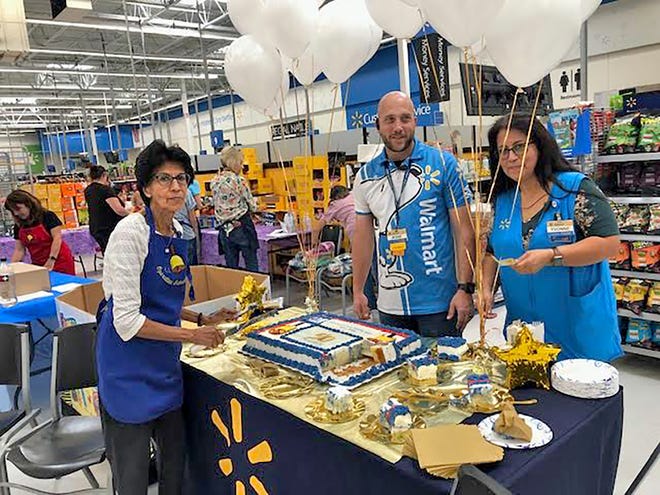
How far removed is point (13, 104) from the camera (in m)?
17.4

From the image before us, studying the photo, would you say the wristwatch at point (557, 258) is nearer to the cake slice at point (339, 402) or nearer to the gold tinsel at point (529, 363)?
the gold tinsel at point (529, 363)

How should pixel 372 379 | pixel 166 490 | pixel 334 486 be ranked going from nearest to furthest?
pixel 334 486, pixel 372 379, pixel 166 490

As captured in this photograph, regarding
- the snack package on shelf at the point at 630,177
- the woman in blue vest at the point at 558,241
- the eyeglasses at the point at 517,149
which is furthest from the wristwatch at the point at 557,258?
the snack package on shelf at the point at 630,177

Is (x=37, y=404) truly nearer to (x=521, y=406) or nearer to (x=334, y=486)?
(x=334, y=486)

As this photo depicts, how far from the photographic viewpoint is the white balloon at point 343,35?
2480mm

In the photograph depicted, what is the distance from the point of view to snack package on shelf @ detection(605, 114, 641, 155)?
335 centimetres

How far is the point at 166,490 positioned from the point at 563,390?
134 cm

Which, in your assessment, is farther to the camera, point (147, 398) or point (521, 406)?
point (147, 398)

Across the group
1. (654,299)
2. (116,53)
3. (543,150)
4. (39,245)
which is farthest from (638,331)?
(116,53)

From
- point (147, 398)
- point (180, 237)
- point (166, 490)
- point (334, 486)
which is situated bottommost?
point (166, 490)

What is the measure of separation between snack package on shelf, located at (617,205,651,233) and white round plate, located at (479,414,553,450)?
8.79ft

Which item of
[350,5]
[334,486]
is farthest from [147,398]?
[350,5]

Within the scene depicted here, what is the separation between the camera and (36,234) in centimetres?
430

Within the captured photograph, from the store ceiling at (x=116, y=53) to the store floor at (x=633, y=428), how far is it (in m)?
3.91
